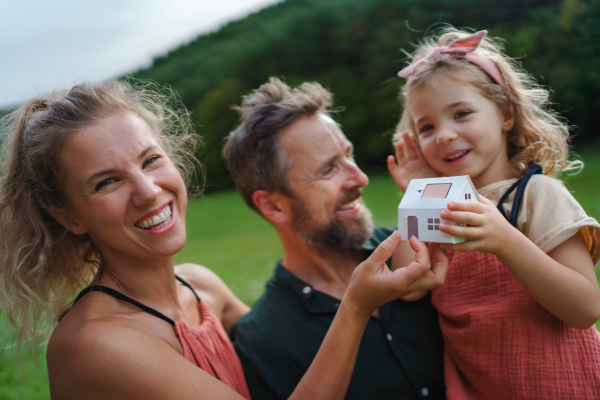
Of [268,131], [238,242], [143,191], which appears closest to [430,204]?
[143,191]

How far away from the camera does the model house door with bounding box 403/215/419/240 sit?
1.70 meters

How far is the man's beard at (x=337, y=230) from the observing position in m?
2.74

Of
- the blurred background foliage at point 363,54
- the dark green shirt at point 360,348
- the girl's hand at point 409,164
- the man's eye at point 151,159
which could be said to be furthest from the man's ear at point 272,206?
the blurred background foliage at point 363,54

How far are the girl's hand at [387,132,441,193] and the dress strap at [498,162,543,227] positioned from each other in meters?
0.44

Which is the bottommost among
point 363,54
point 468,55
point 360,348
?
point 363,54

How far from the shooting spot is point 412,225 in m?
1.72

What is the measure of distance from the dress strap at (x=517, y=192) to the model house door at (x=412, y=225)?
1.57 feet

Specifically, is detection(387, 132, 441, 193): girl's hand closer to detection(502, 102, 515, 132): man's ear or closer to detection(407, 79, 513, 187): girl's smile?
detection(407, 79, 513, 187): girl's smile

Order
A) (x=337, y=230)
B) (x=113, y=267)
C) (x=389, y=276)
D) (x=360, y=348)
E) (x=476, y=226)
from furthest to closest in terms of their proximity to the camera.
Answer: (x=337, y=230) < (x=360, y=348) < (x=113, y=267) < (x=389, y=276) < (x=476, y=226)

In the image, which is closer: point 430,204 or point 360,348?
point 430,204

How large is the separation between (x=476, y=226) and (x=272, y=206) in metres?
1.53

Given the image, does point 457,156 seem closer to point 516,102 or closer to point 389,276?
point 516,102

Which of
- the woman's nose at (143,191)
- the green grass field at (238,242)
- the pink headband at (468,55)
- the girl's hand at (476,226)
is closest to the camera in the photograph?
the girl's hand at (476,226)

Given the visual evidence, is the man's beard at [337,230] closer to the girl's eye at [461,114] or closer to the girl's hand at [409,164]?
the girl's hand at [409,164]
